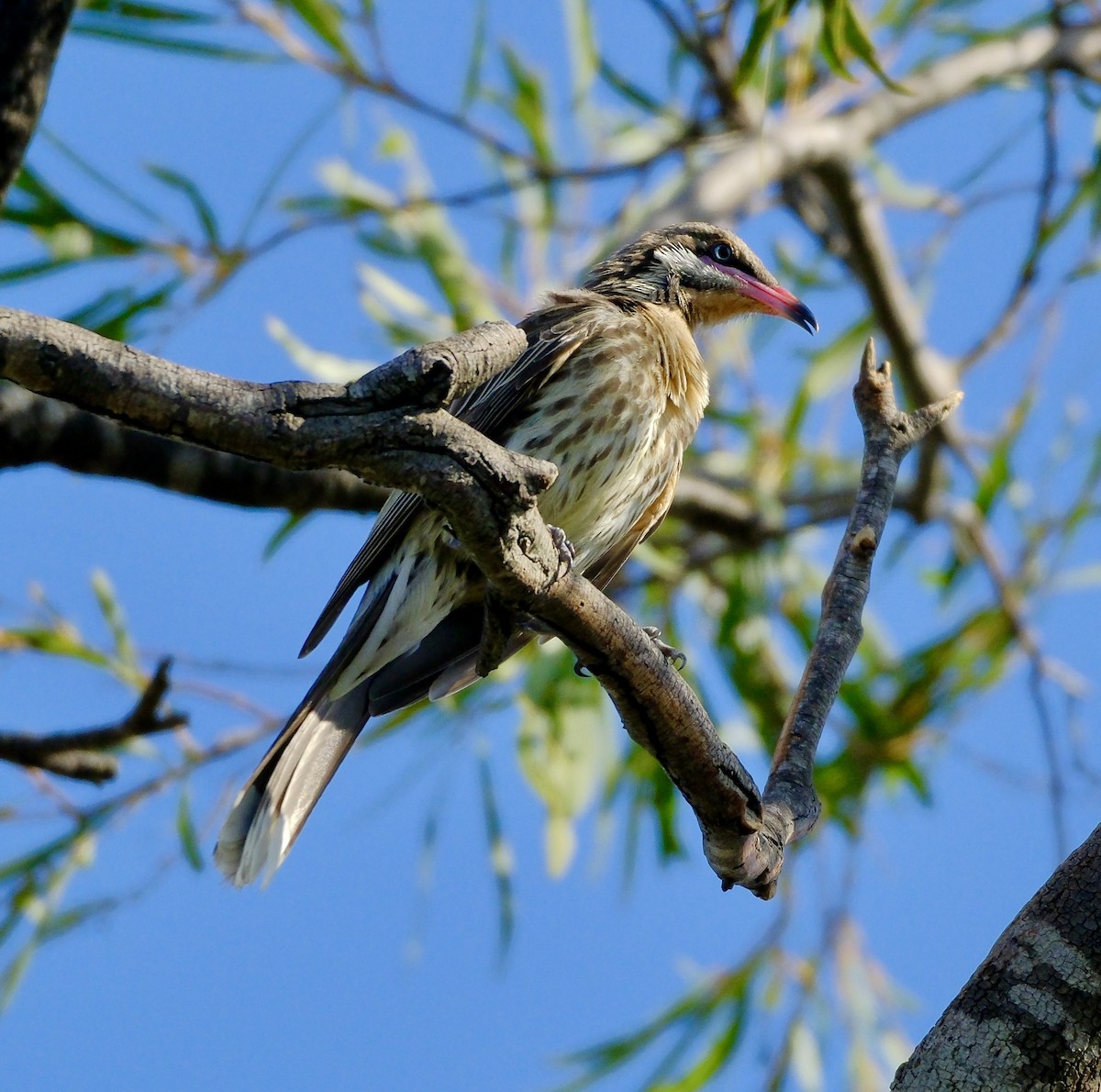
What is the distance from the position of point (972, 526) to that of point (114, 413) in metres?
4.28

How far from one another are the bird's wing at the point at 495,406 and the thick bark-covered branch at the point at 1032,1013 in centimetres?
159

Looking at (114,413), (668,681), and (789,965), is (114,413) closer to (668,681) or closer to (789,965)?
(668,681)

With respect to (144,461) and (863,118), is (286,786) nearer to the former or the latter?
(144,461)

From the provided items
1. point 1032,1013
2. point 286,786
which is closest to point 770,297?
point 286,786

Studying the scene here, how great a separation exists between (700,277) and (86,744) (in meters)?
2.15

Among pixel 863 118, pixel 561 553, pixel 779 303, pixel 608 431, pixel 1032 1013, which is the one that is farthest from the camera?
pixel 863 118

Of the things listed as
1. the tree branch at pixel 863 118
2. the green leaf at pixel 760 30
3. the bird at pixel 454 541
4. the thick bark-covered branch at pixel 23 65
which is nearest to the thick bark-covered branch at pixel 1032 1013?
the bird at pixel 454 541

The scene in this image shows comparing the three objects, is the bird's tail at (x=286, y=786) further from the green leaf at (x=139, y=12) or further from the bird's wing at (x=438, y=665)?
the green leaf at (x=139, y=12)

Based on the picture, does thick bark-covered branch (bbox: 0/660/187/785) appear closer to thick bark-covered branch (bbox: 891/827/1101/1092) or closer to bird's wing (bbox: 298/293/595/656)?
bird's wing (bbox: 298/293/595/656)

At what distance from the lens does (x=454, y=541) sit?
3248mm

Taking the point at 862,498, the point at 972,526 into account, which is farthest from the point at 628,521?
the point at 972,526

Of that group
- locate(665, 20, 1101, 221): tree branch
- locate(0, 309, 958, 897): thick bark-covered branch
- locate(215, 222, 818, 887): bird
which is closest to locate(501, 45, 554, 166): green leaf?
locate(665, 20, 1101, 221): tree branch

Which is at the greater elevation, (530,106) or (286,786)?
(530,106)

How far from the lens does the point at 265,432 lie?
1.80 m
